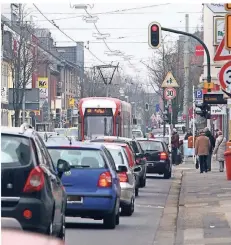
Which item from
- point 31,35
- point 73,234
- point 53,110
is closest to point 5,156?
point 73,234

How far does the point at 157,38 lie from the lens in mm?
27359

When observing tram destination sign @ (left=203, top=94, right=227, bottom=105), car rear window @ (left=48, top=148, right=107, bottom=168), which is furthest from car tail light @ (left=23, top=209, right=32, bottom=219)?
tram destination sign @ (left=203, top=94, right=227, bottom=105)

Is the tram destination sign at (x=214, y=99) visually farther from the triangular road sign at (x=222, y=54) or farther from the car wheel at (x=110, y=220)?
the car wheel at (x=110, y=220)

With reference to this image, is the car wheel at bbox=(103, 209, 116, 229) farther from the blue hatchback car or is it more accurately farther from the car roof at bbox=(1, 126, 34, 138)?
the car roof at bbox=(1, 126, 34, 138)

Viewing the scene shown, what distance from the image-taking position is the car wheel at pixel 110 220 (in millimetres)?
15375

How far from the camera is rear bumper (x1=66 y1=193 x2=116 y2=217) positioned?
15070mm

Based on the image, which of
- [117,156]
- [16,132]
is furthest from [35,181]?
[117,156]

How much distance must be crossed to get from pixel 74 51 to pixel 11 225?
4127 inches

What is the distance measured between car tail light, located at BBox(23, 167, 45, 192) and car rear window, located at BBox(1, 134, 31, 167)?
0.15 metres

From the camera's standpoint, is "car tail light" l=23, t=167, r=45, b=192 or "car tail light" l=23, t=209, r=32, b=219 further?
"car tail light" l=23, t=167, r=45, b=192

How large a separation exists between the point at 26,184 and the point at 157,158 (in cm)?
2436

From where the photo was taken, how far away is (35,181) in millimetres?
10172

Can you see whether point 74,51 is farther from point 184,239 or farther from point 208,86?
point 184,239

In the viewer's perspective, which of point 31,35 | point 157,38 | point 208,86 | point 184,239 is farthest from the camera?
point 31,35
